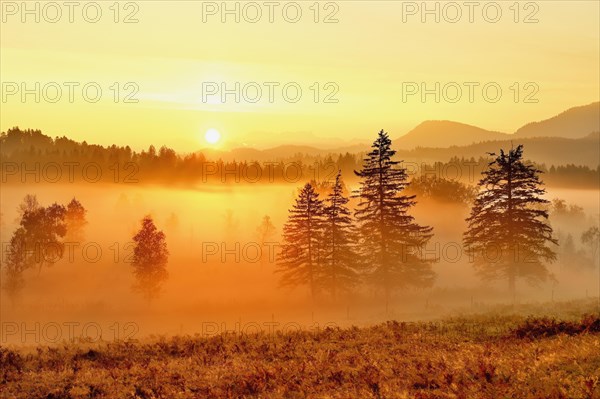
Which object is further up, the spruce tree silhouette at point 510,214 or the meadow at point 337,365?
the spruce tree silhouette at point 510,214

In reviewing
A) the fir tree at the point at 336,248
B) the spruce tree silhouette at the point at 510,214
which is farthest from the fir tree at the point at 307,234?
the spruce tree silhouette at the point at 510,214

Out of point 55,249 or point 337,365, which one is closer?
point 337,365

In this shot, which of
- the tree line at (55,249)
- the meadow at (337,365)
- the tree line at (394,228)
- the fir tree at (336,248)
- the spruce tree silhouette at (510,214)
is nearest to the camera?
the meadow at (337,365)

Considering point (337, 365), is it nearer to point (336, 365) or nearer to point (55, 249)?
point (336, 365)

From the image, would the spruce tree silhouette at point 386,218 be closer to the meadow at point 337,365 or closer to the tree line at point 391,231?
the tree line at point 391,231

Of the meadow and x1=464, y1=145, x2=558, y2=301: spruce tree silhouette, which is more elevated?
x1=464, y1=145, x2=558, y2=301: spruce tree silhouette

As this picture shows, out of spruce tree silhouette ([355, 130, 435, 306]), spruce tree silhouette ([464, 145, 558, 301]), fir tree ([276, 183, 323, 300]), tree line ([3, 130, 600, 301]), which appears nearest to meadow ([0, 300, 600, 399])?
spruce tree silhouette ([355, 130, 435, 306])

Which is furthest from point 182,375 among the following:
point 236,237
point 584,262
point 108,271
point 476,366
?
point 236,237

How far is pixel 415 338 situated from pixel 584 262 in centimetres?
10681

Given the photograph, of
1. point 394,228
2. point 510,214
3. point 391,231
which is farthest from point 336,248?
point 510,214

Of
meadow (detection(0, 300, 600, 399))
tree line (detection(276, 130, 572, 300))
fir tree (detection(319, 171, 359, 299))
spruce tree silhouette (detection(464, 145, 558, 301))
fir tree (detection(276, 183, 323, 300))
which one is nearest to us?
meadow (detection(0, 300, 600, 399))

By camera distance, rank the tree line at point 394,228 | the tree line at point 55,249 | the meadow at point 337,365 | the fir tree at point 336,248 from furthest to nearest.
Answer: the tree line at point 55,249 → the fir tree at point 336,248 → the tree line at point 394,228 → the meadow at point 337,365

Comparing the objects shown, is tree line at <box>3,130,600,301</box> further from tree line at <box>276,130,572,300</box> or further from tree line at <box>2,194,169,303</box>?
tree line at <box>2,194,169,303</box>

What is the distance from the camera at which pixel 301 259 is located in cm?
6456
